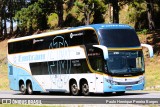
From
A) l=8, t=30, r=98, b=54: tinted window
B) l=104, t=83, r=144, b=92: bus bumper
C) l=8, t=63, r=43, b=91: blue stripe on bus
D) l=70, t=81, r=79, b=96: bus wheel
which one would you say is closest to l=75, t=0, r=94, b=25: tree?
l=8, t=63, r=43, b=91: blue stripe on bus

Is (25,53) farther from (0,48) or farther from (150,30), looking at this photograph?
(0,48)

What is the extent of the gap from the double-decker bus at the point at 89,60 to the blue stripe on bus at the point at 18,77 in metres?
Answer: 0.37

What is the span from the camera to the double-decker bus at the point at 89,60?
2628 cm

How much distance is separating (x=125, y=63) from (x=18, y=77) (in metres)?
10.9

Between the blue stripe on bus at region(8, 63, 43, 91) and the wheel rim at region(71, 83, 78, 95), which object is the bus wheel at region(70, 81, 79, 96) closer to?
the wheel rim at region(71, 83, 78, 95)

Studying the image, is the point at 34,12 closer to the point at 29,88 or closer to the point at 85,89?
the point at 29,88

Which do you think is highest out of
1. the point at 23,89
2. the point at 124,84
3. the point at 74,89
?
the point at 124,84

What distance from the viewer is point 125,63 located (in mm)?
26516

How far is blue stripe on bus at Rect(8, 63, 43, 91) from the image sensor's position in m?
32.9

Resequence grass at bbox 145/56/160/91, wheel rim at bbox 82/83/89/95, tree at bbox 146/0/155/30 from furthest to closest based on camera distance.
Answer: tree at bbox 146/0/155/30 → grass at bbox 145/56/160/91 → wheel rim at bbox 82/83/89/95

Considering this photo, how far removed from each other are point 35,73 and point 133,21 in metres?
28.7

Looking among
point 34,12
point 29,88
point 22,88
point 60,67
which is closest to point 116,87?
point 60,67

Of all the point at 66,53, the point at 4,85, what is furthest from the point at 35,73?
the point at 4,85

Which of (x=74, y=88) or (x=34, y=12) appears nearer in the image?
(x=74, y=88)
